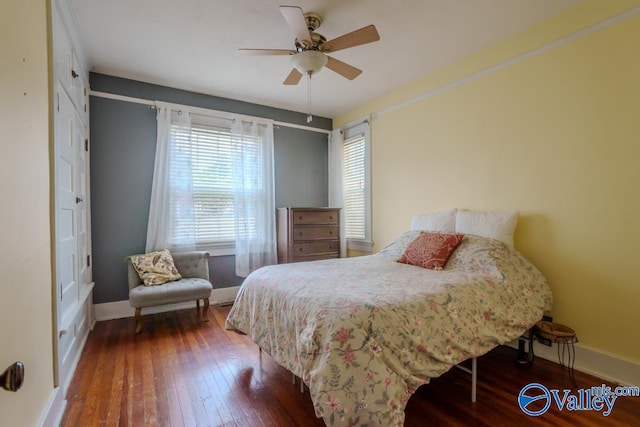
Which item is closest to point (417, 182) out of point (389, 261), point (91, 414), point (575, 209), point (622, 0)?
point (389, 261)

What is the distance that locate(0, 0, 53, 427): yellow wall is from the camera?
108 cm

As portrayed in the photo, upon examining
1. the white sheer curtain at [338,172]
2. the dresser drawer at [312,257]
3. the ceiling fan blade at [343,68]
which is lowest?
the dresser drawer at [312,257]

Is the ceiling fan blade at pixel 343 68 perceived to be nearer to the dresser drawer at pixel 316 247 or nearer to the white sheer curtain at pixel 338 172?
the white sheer curtain at pixel 338 172

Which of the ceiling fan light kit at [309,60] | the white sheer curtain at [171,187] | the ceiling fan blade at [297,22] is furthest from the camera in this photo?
the white sheer curtain at [171,187]

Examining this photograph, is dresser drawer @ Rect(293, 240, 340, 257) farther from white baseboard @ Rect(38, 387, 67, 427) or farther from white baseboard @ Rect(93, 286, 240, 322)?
white baseboard @ Rect(38, 387, 67, 427)

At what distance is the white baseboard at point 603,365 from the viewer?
1.99 m

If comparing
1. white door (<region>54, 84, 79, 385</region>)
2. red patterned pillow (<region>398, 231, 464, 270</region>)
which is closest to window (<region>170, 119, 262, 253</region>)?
white door (<region>54, 84, 79, 385</region>)

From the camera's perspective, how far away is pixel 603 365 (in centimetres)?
212

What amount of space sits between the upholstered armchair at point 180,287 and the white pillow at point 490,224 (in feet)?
8.84

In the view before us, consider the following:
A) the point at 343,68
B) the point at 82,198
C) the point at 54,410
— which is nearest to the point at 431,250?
the point at 343,68

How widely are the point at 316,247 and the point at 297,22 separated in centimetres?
272

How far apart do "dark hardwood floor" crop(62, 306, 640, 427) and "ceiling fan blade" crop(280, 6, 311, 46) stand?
2404 millimetres

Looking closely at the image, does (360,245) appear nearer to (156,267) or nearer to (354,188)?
(354,188)

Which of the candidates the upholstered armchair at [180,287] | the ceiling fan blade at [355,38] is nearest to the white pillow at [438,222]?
the ceiling fan blade at [355,38]
